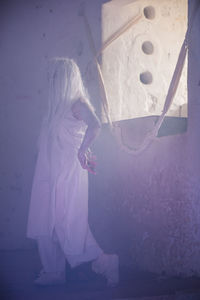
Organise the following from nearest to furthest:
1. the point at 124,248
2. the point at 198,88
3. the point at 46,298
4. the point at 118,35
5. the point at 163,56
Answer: the point at 46,298
the point at 198,88
the point at 124,248
the point at 118,35
the point at 163,56

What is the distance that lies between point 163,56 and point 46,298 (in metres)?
3.32

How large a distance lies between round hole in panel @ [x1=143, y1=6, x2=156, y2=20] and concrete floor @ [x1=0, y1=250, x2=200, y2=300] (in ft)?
10.9

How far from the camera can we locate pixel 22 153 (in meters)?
4.12

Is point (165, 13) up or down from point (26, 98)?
up

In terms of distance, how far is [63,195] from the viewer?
2490 millimetres

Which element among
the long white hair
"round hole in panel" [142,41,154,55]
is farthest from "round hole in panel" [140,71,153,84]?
the long white hair

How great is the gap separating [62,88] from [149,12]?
2.31 metres

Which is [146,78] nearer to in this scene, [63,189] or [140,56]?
[140,56]

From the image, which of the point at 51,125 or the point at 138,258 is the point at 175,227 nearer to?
the point at 138,258

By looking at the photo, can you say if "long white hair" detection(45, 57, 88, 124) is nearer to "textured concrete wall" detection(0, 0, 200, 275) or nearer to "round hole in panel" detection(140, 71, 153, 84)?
"textured concrete wall" detection(0, 0, 200, 275)

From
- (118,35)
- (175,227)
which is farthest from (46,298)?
(118,35)

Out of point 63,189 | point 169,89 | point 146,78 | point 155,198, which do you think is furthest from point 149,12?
point 63,189

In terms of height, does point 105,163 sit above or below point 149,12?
below

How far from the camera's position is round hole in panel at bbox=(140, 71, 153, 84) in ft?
13.2
